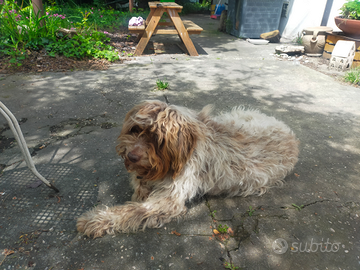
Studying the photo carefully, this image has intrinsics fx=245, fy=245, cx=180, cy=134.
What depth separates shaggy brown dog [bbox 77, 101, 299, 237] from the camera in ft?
6.35

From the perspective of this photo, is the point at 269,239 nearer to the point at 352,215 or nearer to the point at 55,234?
the point at 352,215

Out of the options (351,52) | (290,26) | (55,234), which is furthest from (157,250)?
(290,26)

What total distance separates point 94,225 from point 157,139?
94 centimetres

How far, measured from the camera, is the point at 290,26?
10445mm

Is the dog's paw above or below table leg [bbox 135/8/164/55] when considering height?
below

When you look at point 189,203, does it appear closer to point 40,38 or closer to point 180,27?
point 180,27

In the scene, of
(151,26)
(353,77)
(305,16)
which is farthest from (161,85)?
(305,16)

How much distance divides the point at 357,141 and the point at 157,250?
3.37 metres

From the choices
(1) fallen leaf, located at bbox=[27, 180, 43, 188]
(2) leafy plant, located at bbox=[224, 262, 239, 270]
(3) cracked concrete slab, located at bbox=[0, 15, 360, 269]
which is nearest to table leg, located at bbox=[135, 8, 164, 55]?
(3) cracked concrete slab, located at bbox=[0, 15, 360, 269]

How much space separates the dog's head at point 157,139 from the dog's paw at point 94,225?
20.7 inches

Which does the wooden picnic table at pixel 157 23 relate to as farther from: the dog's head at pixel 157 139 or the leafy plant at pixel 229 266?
the leafy plant at pixel 229 266

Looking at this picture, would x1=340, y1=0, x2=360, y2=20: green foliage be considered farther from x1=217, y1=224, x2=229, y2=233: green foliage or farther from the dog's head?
x1=217, y1=224, x2=229, y2=233: green foliage

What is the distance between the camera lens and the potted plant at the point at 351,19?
672 cm

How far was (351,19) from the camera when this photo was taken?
6879 mm
